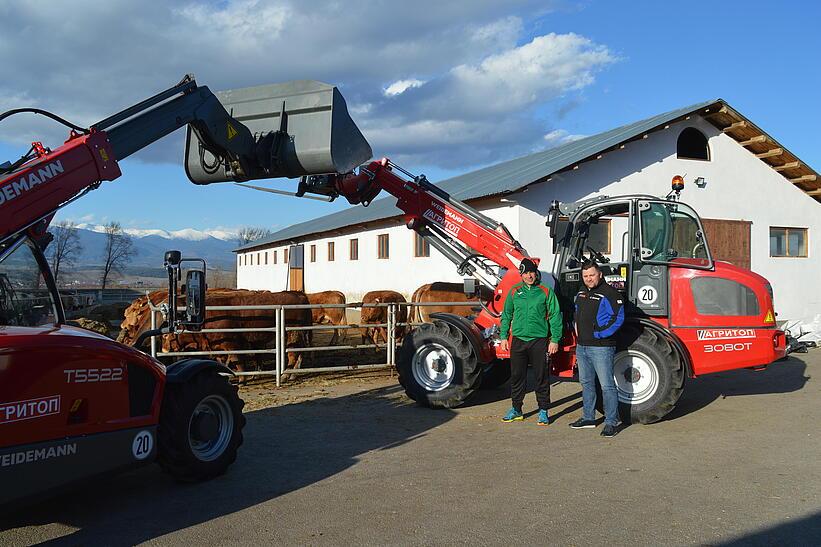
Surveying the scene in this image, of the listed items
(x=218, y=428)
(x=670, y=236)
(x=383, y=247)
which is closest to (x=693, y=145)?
(x=383, y=247)

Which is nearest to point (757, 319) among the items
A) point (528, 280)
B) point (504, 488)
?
point (528, 280)

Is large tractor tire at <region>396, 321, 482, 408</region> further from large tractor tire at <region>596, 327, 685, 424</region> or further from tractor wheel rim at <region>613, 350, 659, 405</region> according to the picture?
tractor wheel rim at <region>613, 350, 659, 405</region>

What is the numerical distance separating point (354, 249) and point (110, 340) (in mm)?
20838

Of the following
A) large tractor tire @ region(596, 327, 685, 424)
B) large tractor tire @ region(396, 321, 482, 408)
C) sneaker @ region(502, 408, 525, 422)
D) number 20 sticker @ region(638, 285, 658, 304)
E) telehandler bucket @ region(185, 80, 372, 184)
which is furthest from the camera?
large tractor tire @ region(396, 321, 482, 408)

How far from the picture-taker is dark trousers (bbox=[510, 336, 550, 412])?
8.14m

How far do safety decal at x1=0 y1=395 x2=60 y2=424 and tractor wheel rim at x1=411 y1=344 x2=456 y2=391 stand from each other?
549 cm

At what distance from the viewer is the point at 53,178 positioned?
16.3ft

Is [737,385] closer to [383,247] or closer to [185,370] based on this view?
[185,370]

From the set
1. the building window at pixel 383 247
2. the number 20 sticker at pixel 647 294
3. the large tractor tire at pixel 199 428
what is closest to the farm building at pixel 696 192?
the building window at pixel 383 247

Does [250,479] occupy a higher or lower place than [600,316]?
lower

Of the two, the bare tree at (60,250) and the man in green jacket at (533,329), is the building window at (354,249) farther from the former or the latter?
the man in green jacket at (533,329)

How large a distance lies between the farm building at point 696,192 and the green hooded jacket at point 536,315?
23.2 feet

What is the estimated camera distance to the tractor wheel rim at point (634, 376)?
8211mm

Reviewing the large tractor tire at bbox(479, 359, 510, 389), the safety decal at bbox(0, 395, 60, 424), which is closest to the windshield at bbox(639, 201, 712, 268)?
the large tractor tire at bbox(479, 359, 510, 389)
